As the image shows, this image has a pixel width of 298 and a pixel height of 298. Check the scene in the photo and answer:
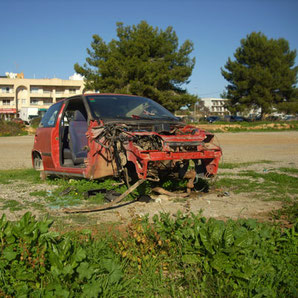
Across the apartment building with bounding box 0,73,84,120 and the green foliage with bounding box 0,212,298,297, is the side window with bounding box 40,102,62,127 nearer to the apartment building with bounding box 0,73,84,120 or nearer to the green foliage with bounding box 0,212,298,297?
the green foliage with bounding box 0,212,298,297

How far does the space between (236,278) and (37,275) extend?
160cm

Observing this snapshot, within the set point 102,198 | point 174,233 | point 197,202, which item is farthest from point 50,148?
point 174,233

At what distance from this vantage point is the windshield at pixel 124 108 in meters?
6.16

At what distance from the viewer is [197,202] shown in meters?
5.51

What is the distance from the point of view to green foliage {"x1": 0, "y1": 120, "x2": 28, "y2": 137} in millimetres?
30641

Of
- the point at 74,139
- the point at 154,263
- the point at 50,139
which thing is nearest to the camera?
the point at 154,263

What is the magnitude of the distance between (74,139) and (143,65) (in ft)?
102

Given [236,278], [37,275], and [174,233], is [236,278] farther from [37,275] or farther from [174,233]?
[37,275]

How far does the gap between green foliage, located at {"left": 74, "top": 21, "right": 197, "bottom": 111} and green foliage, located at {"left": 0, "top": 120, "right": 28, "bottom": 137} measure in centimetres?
993

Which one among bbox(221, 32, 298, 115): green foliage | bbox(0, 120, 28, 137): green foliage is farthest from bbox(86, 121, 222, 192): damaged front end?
bbox(221, 32, 298, 115): green foliage

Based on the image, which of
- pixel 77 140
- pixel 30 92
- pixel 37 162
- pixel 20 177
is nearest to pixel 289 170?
pixel 77 140

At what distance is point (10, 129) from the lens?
102ft

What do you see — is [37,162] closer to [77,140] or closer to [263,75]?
[77,140]

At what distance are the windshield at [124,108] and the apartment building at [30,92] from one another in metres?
75.1
